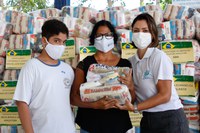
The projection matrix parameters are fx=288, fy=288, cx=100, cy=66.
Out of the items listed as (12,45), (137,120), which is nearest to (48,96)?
(137,120)

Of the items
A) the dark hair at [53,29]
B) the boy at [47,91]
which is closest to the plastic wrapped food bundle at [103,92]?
the boy at [47,91]

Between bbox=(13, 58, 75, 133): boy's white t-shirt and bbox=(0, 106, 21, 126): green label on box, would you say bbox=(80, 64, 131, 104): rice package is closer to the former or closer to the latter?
bbox=(13, 58, 75, 133): boy's white t-shirt

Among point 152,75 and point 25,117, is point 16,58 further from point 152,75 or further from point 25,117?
point 152,75

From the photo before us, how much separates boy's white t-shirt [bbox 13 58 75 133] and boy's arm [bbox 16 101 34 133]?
27 millimetres

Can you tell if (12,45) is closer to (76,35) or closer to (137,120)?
(76,35)

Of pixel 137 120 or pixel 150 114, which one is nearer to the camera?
pixel 150 114

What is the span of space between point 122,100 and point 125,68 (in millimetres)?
177

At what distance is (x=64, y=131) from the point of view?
155 cm

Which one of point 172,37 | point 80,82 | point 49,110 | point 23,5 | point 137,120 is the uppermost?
point 23,5

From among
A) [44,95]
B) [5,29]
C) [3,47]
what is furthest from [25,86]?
[5,29]

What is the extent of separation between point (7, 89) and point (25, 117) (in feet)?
4.82

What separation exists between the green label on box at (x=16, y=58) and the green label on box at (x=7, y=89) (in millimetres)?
173

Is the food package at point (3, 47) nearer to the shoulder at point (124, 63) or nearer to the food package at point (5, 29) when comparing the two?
the food package at point (5, 29)

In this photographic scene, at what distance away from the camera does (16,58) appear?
9.51 ft
